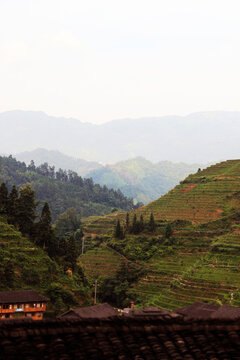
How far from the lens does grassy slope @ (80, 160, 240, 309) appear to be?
43875 millimetres

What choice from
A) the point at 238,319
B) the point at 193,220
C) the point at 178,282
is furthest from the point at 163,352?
the point at 193,220

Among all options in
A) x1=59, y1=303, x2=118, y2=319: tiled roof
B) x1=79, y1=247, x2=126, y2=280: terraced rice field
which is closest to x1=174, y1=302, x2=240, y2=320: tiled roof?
x1=59, y1=303, x2=118, y2=319: tiled roof

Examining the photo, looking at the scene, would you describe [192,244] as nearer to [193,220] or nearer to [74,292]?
[193,220]

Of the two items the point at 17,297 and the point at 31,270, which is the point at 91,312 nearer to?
the point at 17,297

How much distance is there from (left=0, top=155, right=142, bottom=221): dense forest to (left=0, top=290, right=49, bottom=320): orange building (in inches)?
3816

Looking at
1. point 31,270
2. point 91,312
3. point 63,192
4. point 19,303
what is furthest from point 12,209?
point 63,192

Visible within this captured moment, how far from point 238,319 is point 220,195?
66.3 m

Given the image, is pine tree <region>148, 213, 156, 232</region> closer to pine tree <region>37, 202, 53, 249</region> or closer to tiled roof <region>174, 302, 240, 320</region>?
pine tree <region>37, 202, 53, 249</region>

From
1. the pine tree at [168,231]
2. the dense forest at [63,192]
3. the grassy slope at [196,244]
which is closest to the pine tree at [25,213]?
the grassy slope at [196,244]

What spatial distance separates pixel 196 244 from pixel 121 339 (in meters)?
54.0

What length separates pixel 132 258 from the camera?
191 feet

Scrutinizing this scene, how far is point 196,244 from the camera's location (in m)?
58.1

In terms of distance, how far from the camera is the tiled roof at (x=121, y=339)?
188 inches

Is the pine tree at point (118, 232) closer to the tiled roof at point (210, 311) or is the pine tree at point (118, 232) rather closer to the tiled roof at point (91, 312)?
the tiled roof at point (210, 311)
